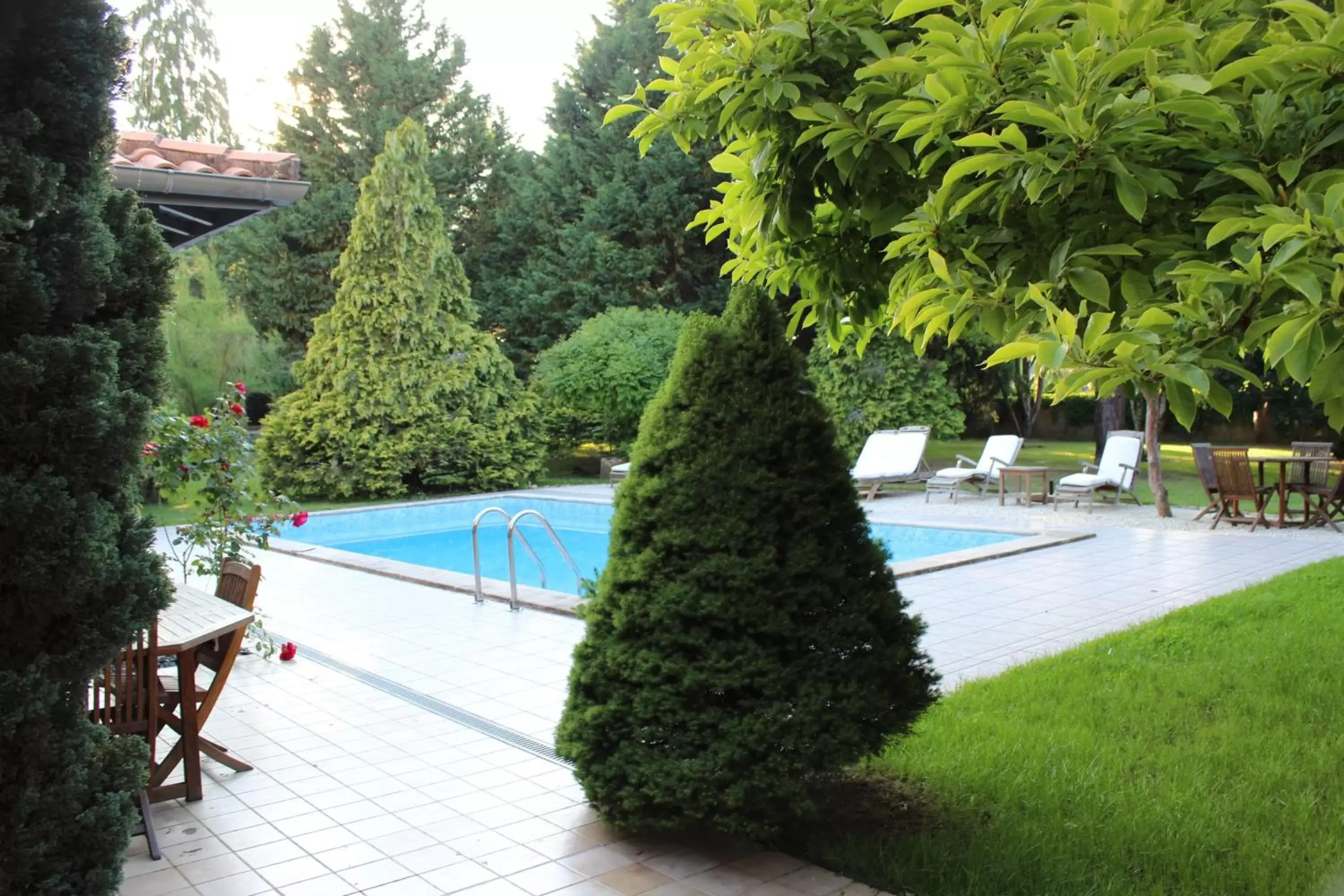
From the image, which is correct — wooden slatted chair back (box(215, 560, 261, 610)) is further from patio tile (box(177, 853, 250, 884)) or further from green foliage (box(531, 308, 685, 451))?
green foliage (box(531, 308, 685, 451))

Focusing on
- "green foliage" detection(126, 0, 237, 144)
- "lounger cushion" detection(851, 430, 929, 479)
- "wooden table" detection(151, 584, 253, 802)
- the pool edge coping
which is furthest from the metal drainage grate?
"green foliage" detection(126, 0, 237, 144)

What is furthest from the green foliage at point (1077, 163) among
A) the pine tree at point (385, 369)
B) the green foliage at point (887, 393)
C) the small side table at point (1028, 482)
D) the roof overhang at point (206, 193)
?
the green foliage at point (887, 393)

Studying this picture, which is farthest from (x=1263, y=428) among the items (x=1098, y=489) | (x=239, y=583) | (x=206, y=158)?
(x=239, y=583)

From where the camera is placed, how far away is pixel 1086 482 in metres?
13.8

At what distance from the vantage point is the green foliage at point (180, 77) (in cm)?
1867

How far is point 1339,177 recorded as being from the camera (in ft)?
5.84

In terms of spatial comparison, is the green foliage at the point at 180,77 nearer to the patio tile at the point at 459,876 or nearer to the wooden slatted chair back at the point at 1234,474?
the wooden slatted chair back at the point at 1234,474

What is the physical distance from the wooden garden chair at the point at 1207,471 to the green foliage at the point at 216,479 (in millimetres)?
9733

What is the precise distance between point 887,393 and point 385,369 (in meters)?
8.84

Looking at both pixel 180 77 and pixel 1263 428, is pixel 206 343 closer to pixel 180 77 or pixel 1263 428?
pixel 180 77

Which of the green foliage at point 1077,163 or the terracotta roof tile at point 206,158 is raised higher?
the terracotta roof tile at point 206,158

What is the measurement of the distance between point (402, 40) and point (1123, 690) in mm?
26801

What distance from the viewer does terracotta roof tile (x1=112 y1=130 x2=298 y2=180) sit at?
5629 mm

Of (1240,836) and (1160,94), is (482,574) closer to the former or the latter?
(1240,836)
